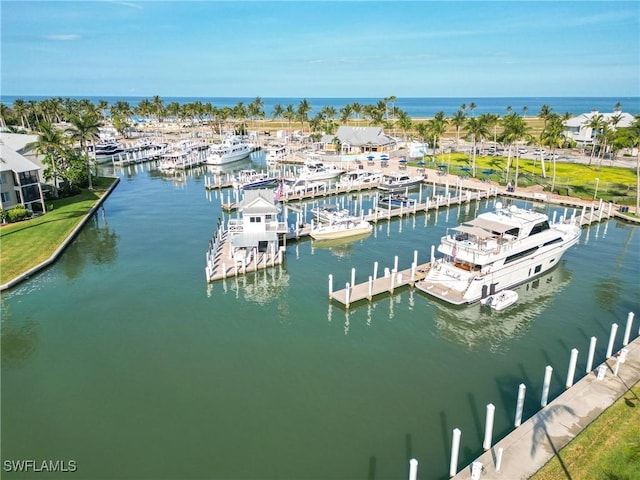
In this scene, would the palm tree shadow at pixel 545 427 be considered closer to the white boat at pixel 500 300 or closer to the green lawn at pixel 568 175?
the white boat at pixel 500 300

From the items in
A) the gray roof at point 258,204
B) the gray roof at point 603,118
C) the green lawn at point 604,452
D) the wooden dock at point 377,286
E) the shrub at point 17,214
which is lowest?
the wooden dock at point 377,286

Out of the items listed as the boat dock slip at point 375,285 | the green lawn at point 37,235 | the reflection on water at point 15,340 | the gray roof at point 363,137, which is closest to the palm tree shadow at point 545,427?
the boat dock slip at point 375,285

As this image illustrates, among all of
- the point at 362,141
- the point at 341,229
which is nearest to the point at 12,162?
the point at 341,229

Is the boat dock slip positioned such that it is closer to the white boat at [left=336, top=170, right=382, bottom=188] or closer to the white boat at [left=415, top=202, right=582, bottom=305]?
the white boat at [left=415, top=202, right=582, bottom=305]

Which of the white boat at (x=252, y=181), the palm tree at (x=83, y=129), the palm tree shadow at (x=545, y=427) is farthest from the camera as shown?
the white boat at (x=252, y=181)

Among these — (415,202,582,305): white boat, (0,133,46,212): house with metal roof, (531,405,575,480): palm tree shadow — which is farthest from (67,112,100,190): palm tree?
(531,405,575,480): palm tree shadow

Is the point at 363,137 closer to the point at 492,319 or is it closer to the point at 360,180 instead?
the point at 360,180

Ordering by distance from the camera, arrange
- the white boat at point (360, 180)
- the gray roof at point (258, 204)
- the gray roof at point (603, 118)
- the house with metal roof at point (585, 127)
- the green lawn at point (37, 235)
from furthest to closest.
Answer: the house with metal roof at point (585, 127) → the gray roof at point (603, 118) → the white boat at point (360, 180) → the gray roof at point (258, 204) → the green lawn at point (37, 235)
